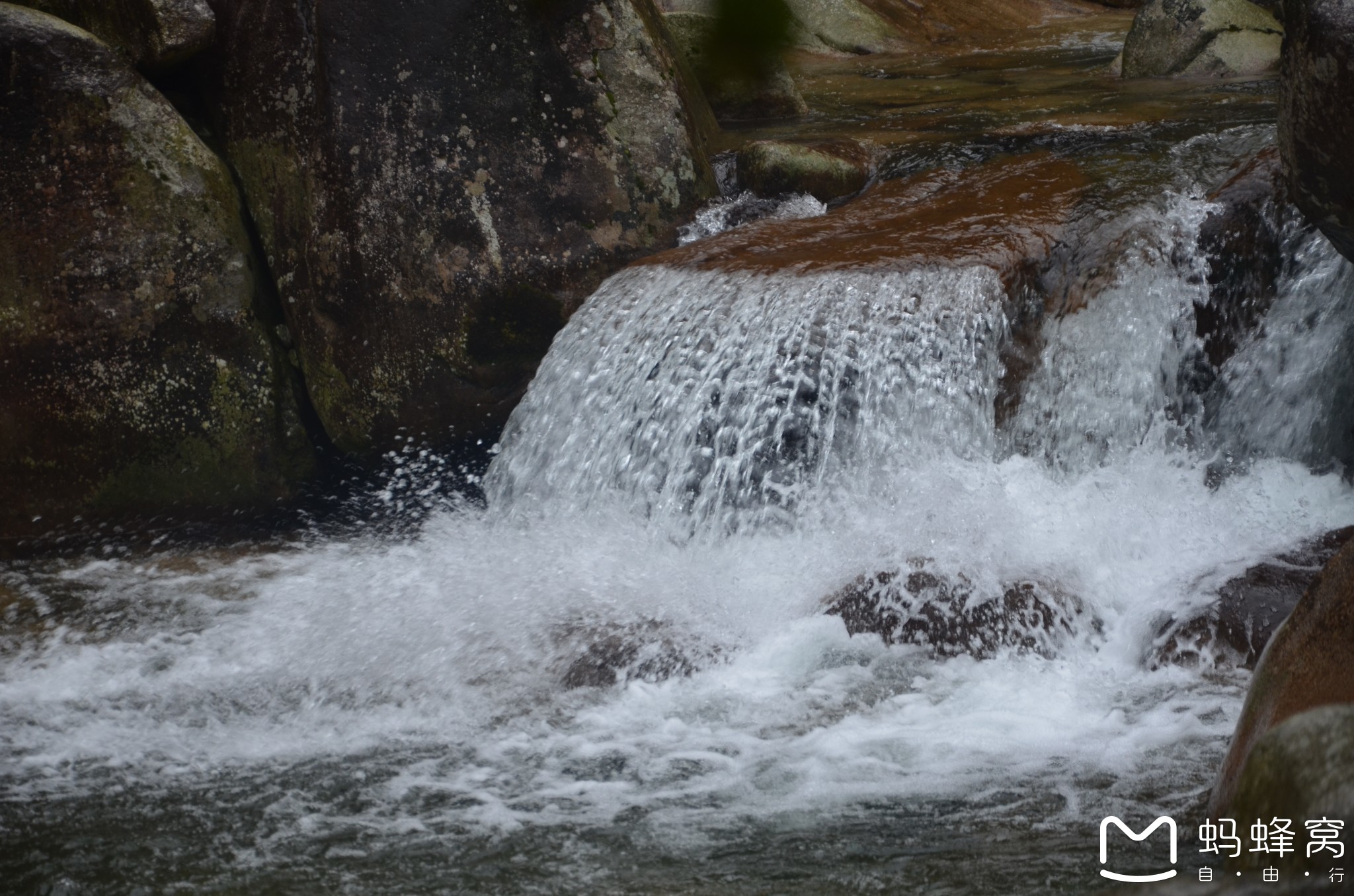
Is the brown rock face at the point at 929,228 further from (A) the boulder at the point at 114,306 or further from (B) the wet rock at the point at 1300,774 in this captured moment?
(B) the wet rock at the point at 1300,774

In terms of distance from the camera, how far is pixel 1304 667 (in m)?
2.33

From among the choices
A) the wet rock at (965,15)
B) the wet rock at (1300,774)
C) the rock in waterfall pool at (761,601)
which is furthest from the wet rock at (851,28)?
the wet rock at (1300,774)

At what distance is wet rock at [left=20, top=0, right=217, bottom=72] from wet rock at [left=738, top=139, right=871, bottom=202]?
8.77 ft

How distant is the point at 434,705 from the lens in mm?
3605

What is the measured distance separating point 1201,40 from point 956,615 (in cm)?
585

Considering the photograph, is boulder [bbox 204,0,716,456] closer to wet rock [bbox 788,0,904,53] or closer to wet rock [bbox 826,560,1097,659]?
wet rock [bbox 826,560,1097,659]

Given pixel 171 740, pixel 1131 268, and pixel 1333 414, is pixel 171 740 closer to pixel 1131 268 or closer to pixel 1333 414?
pixel 1131 268

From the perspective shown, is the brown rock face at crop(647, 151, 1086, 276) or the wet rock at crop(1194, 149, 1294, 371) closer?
the wet rock at crop(1194, 149, 1294, 371)

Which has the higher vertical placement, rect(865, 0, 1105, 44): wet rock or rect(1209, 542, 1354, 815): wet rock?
rect(865, 0, 1105, 44): wet rock

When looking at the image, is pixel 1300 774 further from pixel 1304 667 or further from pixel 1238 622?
pixel 1238 622

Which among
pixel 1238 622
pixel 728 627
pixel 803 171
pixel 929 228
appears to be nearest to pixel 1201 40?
pixel 803 171

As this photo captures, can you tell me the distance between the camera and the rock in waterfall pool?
2.81m

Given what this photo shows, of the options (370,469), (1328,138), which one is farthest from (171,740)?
(1328,138)

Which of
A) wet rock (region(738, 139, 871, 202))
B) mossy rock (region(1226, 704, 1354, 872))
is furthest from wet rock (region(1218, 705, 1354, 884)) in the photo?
wet rock (region(738, 139, 871, 202))
